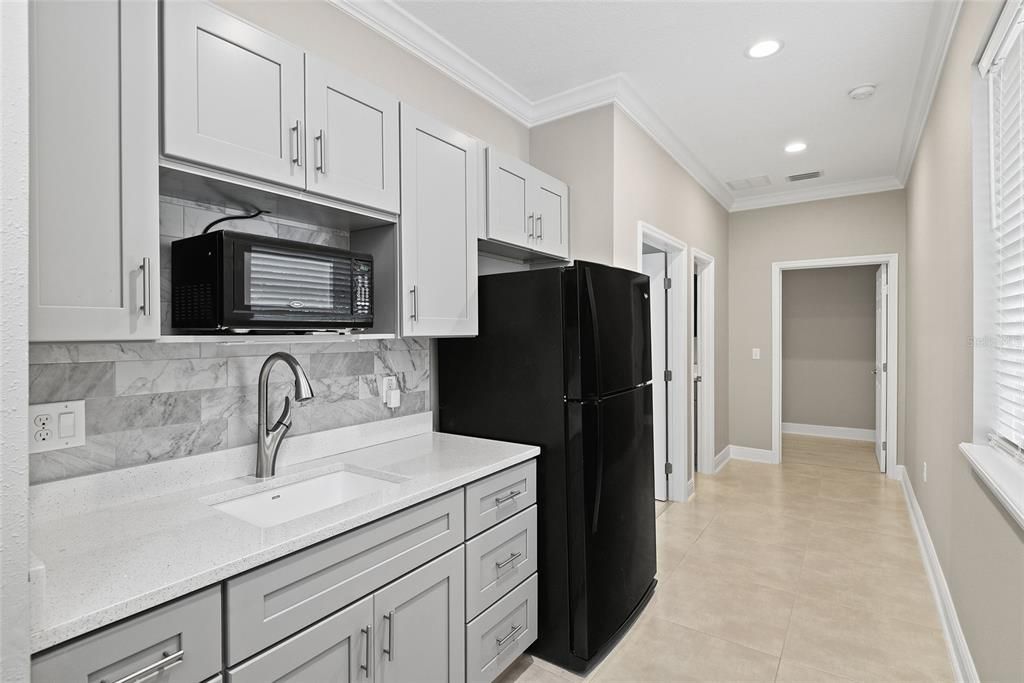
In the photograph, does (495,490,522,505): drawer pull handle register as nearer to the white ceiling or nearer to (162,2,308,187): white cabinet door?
(162,2,308,187): white cabinet door

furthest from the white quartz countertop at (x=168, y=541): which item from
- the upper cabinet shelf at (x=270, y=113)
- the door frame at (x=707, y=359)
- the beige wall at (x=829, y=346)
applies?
the beige wall at (x=829, y=346)

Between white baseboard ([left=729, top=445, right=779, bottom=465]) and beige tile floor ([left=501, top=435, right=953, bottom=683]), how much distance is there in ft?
2.93

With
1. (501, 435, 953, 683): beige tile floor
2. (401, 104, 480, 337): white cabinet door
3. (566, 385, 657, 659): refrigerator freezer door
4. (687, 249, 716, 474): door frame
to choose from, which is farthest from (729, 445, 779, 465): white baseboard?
(401, 104, 480, 337): white cabinet door

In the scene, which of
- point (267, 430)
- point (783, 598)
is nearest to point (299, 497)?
point (267, 430)

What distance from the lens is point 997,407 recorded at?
1902 millimetres

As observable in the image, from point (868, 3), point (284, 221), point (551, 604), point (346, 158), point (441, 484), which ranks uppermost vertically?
point (868, 3)

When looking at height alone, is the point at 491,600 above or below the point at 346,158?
below

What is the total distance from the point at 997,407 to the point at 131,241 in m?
2.81

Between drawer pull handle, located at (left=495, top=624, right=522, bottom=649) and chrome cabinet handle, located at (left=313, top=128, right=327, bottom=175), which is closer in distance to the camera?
chrome cabinet handle, located at (left=313, top=128, right=327, bottom=175)

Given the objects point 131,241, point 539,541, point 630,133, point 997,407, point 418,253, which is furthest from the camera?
point 630,133

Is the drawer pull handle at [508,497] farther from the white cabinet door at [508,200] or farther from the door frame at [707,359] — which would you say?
the door frame at [707,359]

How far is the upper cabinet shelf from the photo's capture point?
4.42 ft

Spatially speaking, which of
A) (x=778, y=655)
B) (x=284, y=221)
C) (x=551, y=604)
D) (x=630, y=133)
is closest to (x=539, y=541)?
(x=551, y=604)

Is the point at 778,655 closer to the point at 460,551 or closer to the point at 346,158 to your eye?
the point at 460,551
